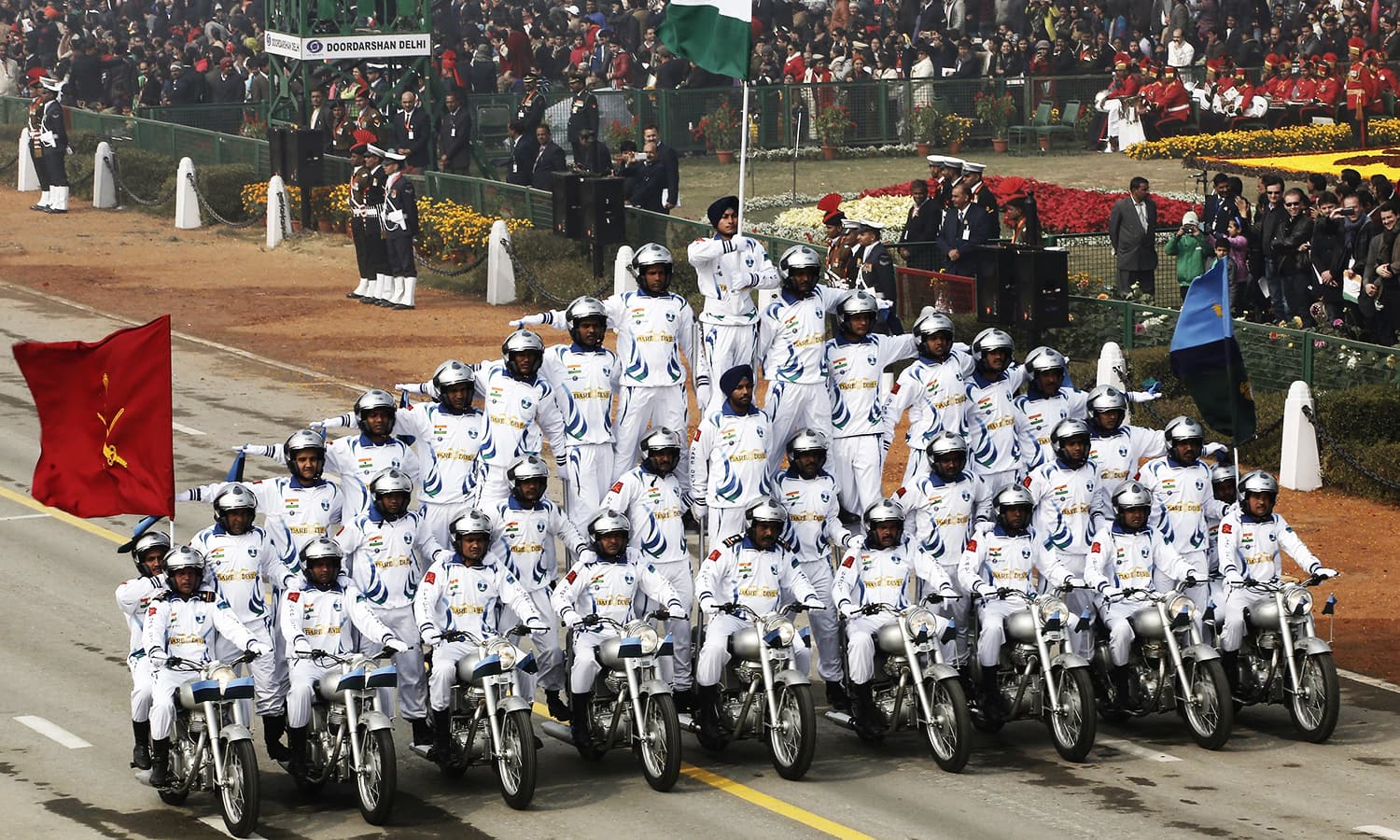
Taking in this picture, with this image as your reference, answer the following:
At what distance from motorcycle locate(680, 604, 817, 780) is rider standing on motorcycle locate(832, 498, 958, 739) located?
407 mm

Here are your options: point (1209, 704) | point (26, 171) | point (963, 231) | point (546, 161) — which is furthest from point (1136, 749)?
point (26, 171)

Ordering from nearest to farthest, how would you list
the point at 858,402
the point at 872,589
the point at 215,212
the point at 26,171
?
the point at 872,589, the point at 858,402, the point at 215,212, the point at 26,171

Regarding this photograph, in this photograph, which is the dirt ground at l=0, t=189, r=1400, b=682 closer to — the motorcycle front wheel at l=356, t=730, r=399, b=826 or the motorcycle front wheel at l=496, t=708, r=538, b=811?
the motorcycle front wheel at l=496, t=708, r=538, b=811

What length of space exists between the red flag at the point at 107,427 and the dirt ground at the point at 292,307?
32.1ft

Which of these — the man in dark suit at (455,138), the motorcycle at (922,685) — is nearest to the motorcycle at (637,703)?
the motorcycle at (922,685)

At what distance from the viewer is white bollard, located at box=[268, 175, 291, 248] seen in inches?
1547

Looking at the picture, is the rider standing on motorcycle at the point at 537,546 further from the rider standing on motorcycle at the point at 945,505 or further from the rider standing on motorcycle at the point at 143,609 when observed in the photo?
the rider standing on motorcycle at the point at 945,505

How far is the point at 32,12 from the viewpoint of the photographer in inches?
2338

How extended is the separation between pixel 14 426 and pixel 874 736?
14.6 meters

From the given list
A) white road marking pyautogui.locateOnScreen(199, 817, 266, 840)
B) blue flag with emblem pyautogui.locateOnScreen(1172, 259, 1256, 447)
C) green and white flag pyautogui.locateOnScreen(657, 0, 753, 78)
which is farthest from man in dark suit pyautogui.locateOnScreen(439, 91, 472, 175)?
white road marking pyautogui.locateOnScreen(199, 817, 266, 840)

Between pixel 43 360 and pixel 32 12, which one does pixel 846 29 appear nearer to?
pixel 32 12

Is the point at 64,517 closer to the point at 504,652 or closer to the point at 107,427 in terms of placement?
the point at 107,427

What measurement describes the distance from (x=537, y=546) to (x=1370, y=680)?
6619mm

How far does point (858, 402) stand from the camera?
1853 cm
